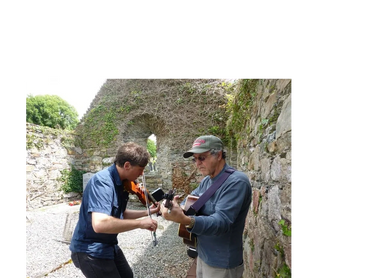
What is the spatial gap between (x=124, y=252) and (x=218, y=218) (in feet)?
11.8

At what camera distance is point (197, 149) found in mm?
1823

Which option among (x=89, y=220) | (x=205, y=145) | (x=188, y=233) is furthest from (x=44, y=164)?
(x=205, y=145)

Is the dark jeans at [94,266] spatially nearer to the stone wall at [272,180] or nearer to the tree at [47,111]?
the stone wall at [272,180]

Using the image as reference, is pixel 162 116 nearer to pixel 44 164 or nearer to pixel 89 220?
pixel 44 164

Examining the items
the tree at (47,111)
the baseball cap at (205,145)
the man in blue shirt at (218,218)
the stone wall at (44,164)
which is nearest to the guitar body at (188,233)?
the man in blue shirt at (218,218)

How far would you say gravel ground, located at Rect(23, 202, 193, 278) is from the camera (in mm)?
3469

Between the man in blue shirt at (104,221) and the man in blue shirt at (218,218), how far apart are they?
1.55ft

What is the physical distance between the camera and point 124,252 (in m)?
4.21

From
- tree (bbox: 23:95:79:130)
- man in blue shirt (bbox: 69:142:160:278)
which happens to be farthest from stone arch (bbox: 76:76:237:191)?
tree (bbox: 23:95:79:130)

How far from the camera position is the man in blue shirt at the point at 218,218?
1434mm

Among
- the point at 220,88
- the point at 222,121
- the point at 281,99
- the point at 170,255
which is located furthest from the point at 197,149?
the point at 220,88

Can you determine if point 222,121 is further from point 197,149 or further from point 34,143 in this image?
point 34,143

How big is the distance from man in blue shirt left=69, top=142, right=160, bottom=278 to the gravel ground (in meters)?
1.88
